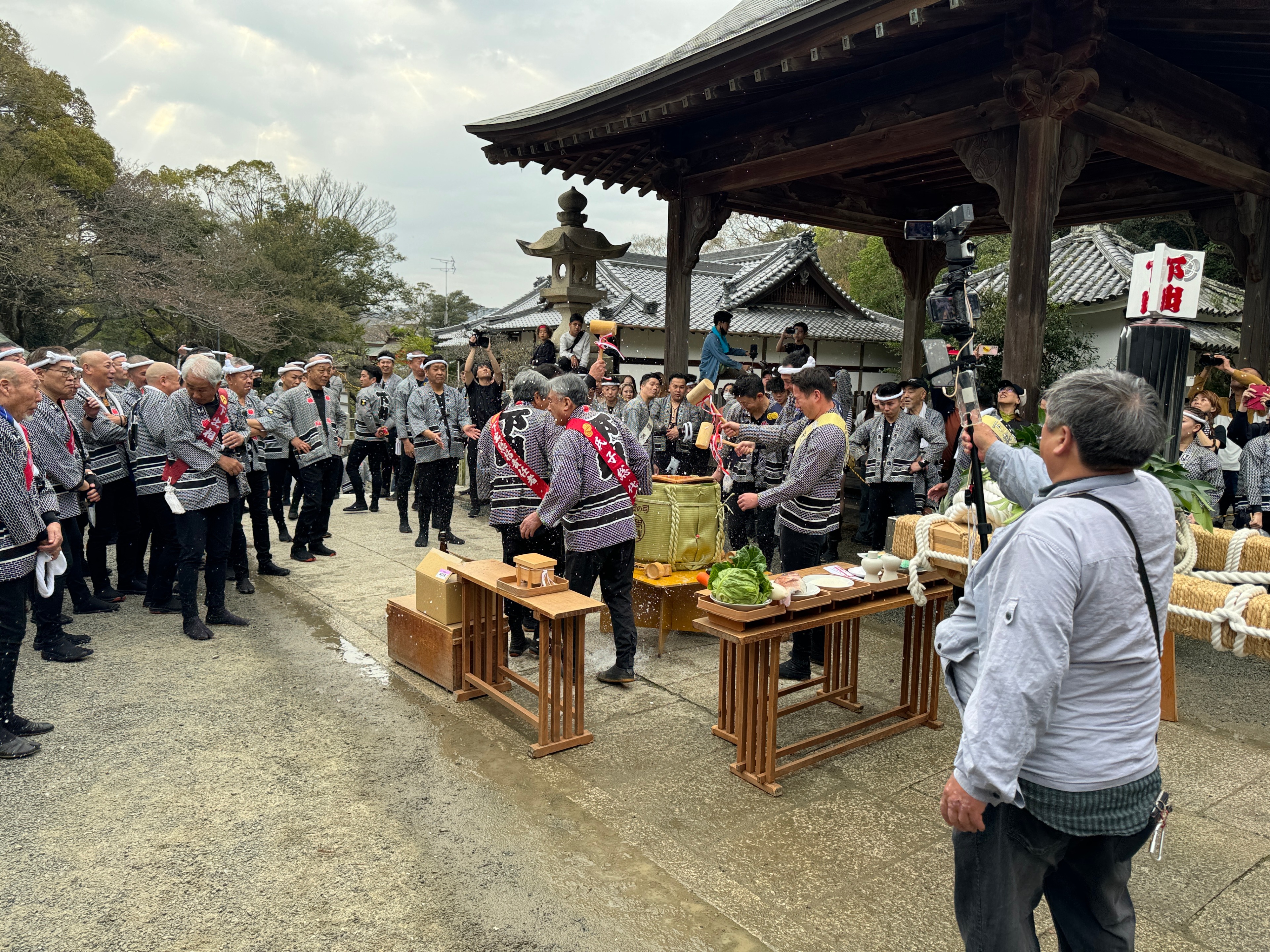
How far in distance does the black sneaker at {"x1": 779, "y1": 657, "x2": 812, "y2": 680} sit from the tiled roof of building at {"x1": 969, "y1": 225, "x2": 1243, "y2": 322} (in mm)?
13506

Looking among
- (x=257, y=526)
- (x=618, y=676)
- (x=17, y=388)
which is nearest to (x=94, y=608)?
(x=257, y=526)

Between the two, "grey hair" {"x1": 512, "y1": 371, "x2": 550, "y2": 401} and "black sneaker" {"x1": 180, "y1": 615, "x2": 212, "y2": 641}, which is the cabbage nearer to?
"grey hair" {"x1": 512, "y1": 371, "x2": 550, "y2": 401}

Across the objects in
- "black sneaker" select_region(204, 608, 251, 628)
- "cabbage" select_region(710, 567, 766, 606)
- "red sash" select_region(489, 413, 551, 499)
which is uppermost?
"red sash" select_region(489, 413, 551, 499)

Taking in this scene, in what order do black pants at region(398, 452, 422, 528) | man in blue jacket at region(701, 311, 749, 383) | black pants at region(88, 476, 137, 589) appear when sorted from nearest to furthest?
black pants at region(88, 476, 137, 589) → man in blue jacket at region(701, 311, 749, 383) → black pants at region(398, 452, 422, 528)

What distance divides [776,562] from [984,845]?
19.8ft

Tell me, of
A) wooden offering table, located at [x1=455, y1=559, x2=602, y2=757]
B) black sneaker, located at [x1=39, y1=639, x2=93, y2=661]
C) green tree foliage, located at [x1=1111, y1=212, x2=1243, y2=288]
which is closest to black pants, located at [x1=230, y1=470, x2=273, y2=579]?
black sneaker, located at [x1=39, y1=639, x2=93, y2=661]

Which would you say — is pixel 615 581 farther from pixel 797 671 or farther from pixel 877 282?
pixel 877 282

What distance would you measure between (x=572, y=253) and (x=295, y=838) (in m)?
6.67

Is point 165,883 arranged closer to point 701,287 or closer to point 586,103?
point 586,103

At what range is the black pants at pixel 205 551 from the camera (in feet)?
18.6

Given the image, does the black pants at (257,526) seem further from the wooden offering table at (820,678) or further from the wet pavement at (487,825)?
the wooden offering table at (820,678)

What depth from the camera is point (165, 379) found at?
620 cm

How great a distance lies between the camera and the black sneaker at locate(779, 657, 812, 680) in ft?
16.1

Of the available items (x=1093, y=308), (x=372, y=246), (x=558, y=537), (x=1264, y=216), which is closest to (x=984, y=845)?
(x=558, y=537)
